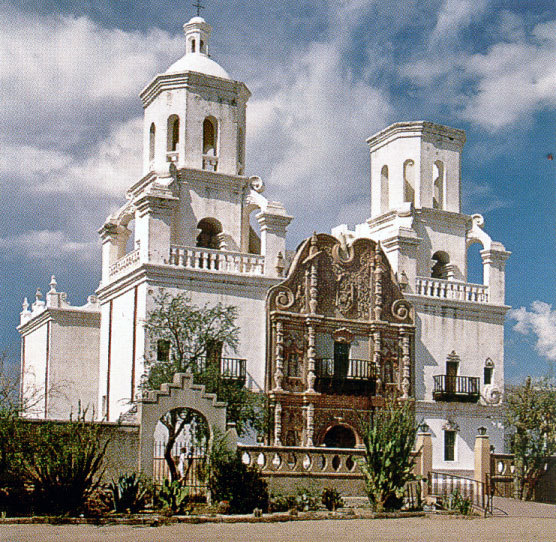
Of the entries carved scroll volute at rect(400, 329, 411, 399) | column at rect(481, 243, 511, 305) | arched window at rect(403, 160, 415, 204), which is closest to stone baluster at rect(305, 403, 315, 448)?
carved scroll volute at rect(400, 329, 411, 399)

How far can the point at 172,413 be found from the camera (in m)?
29.3

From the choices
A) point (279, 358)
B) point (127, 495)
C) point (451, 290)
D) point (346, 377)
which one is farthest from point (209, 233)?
point (127, 495)

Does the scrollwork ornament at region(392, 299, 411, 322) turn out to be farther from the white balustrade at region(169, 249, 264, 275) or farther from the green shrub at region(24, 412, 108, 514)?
the green shrub at region(24, 412, 108, 514)

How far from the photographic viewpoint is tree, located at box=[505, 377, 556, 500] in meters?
37.0

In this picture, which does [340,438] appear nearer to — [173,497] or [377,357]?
[377,357]

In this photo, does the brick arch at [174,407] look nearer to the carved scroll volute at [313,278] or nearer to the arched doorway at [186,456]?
the arched doorway at [186,456]

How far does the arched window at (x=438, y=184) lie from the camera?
43562mm

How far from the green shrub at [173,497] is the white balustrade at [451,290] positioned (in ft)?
60.4

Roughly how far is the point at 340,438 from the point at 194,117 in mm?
13664

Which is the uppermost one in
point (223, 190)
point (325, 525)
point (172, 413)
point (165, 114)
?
point (165, 114)

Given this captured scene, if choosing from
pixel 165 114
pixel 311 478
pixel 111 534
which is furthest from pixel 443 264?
pixel 111 534

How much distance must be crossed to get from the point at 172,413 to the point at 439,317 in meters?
15.3

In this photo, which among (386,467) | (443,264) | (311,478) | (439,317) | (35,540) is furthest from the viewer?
(443,264)

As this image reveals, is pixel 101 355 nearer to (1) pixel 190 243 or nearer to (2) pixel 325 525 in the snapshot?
(1) pixel 190 243
